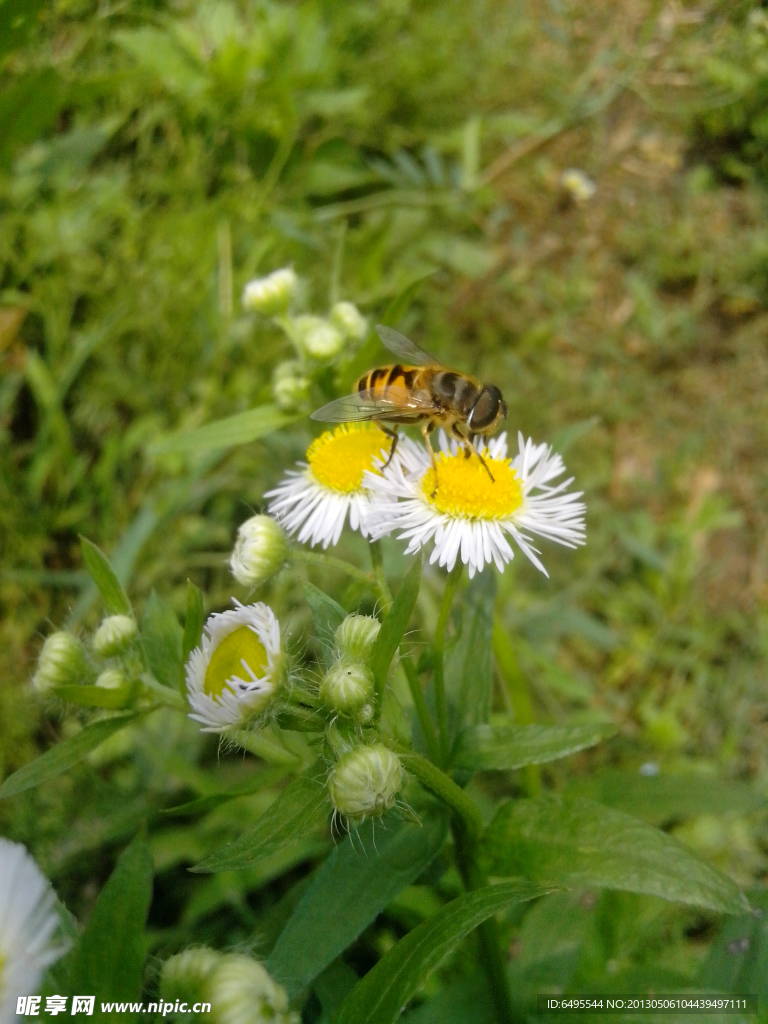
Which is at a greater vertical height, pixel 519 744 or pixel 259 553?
pixel 259 553

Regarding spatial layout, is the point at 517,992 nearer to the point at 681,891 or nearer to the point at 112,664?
the point at 681,891

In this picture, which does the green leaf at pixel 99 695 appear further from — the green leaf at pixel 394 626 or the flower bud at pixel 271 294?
the flower bud at pixel 271 294

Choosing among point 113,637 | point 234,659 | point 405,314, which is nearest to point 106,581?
point 113,637

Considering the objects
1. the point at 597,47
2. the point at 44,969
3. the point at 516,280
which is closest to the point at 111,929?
the point at 44,969

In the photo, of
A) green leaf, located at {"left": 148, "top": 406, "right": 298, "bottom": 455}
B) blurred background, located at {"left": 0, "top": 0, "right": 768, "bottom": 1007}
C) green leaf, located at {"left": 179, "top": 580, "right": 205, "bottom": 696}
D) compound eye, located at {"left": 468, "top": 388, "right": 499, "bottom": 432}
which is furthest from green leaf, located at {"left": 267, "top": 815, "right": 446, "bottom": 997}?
green leaf, located at {"left": 148, "top": 406, "right": 298, "bottom": 455}

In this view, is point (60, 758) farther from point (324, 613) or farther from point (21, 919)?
point (324, 613)

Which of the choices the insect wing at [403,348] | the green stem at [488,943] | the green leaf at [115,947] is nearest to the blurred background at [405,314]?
the insect wing at [403,348]

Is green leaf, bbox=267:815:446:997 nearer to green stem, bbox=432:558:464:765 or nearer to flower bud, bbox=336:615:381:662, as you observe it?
green stem, bbox=432:558:464:765
